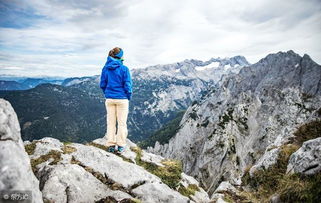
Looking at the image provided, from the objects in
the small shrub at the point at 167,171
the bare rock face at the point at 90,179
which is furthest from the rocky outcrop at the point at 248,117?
the bare rock face at the point at 90,179

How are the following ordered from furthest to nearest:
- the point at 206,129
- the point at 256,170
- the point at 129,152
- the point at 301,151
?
the point at 206,129, the point at 129,152, the point at 256,170, the point at 301,151

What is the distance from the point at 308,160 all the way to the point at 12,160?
8656 mm

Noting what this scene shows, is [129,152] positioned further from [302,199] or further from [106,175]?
[302,199]

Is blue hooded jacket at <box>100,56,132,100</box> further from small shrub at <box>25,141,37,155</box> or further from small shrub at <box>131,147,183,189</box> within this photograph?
small shrub at <box>25,141,37,155</box>

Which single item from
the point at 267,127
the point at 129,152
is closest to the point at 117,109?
the point at 129,152

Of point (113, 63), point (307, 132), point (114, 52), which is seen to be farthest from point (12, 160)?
point (307, 132)

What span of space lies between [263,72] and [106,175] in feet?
490

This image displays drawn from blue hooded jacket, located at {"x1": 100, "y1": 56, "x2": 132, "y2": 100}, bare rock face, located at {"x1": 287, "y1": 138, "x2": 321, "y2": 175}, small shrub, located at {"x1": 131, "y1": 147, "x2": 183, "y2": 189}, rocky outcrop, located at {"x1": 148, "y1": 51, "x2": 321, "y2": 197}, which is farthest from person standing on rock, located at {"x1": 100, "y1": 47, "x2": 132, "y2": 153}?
rocky outcrop, located at {"x1": 148, "y1": 51, "x2": 321, "y2": 197}

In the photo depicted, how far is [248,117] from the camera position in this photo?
108062 millimetres

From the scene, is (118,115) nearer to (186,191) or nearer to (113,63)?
(113,63)

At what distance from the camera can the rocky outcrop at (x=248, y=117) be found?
93812 mm

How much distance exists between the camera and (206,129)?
12469 centimetres

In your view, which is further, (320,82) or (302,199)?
(320,82)

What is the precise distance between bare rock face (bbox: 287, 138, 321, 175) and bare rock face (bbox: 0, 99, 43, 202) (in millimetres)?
7869
